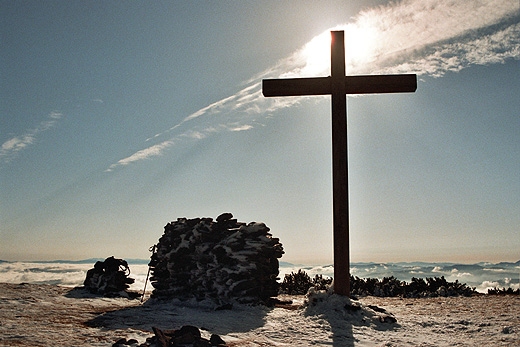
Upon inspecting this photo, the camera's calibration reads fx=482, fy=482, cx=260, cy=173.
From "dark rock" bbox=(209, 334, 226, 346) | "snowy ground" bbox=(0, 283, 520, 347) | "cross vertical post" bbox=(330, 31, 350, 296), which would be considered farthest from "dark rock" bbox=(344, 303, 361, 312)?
"dark rock" bbox=(209, 334, 226, 346)

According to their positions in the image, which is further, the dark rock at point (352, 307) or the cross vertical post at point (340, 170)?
the cross vertical post at point (340, 170)

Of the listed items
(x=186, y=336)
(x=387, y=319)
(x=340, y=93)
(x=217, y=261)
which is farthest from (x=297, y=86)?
(x=186, y=336)

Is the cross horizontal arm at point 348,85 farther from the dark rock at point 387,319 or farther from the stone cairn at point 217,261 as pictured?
the dark rock at point 387,319

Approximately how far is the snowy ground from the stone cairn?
0.81 m

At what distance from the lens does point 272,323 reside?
1052cm

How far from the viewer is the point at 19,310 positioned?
36.6 ft

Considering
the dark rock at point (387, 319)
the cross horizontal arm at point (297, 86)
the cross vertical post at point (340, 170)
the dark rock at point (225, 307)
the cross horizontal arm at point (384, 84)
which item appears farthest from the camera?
the cross horizontal arm at point (384, 84)

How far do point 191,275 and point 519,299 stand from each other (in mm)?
9343

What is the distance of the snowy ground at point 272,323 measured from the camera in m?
8.56

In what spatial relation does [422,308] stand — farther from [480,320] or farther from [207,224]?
[207,224]

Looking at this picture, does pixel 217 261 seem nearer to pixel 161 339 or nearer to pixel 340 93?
pixel 340 93

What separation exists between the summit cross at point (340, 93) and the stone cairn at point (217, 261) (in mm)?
2565

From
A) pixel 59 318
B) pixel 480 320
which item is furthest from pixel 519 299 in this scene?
pixel 59 318

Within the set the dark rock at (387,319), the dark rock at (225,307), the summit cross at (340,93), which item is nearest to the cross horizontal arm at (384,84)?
the summit cross at (340,93)
